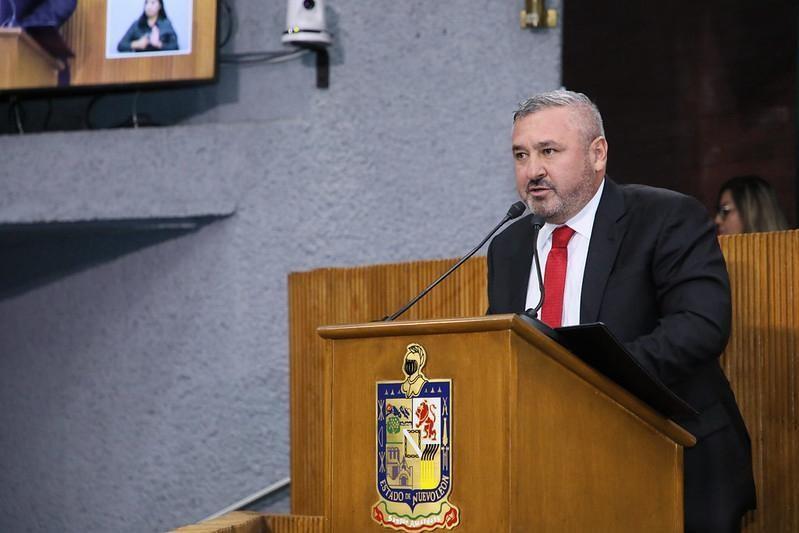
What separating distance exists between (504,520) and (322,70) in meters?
3.22

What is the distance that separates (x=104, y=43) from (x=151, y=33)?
0.21 meters

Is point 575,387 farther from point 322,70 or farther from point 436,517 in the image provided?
point 322,70

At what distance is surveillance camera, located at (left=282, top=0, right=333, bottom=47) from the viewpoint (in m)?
4.56

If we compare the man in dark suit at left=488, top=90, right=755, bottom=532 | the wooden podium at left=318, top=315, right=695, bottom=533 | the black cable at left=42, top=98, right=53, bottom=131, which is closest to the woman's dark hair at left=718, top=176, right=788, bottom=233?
the man in dark suit at left=488, top=90, right=755, bottom=532

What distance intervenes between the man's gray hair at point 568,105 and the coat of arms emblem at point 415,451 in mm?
651

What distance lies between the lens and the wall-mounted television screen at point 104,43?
4.67 m

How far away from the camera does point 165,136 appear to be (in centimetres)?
482

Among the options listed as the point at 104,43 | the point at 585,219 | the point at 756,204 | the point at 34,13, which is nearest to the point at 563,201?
the point at 585,219

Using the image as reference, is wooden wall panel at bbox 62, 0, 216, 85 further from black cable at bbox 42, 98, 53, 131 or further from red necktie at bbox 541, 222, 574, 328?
red necktie at bbox 541, 222, 574, 328

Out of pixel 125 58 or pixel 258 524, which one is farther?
pixel 125 58

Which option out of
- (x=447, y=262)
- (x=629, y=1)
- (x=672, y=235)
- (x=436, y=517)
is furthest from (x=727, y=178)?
(x=436, y=517)

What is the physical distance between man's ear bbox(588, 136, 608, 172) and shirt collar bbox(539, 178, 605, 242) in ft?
0.12

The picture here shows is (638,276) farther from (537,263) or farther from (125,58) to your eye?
(125,58)

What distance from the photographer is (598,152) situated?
2406mm
